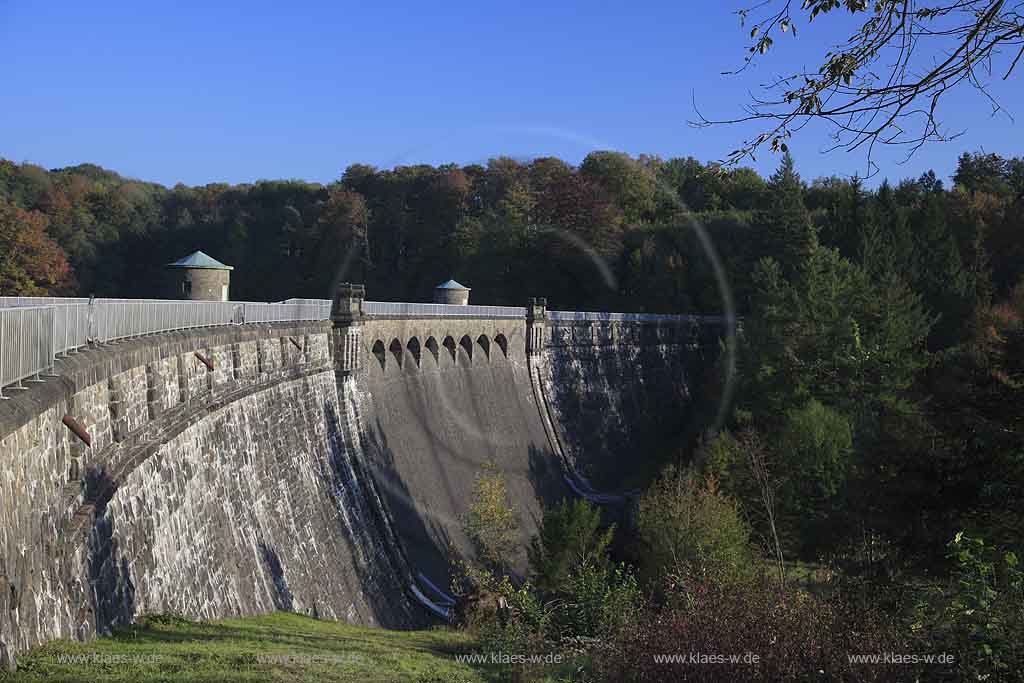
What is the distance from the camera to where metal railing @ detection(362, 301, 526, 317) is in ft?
125

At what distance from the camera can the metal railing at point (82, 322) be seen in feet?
33.4

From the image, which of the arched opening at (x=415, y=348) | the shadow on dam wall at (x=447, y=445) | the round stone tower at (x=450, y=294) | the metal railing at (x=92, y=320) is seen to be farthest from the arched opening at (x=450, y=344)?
the round stone tower at (x=450, y=294)

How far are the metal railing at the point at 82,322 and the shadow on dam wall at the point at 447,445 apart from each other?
8.45 m

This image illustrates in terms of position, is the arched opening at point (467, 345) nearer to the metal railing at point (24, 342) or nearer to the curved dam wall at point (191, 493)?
the curved dam wall at point (191, 493)

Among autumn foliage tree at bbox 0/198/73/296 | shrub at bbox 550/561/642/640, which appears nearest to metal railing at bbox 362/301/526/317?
shrub at bbox 550/561/642/640

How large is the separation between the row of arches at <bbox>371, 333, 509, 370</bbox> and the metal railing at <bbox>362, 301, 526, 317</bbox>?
106 cm

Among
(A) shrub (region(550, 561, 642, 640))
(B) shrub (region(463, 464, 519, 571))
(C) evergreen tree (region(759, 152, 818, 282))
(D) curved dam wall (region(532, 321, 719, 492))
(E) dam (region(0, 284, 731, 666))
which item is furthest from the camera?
(C) evergreen tree (region(759, 152, 818, 282))

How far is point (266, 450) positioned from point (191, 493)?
592 centimetres

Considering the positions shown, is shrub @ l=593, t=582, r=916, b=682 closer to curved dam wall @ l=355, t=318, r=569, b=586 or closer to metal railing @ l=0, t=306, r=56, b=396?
metal railing @ l=0, t=306, r=56, b=396

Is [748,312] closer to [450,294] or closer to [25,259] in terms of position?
[450,294]

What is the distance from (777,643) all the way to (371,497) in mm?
22224

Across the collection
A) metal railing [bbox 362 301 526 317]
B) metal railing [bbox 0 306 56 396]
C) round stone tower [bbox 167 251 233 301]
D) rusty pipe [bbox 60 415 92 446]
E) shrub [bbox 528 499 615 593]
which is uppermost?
round stone tower [bbox 167 251 233 301]

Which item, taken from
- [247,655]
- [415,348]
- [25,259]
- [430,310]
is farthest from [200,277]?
[25,259]

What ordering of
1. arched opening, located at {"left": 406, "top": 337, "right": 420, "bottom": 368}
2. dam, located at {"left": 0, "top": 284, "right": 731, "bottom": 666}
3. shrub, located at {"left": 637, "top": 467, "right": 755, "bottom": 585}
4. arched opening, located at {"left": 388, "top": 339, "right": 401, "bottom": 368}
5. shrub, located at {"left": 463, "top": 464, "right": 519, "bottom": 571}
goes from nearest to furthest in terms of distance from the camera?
dam, located at {"left": 0, "top": 284, "right": 731, "bottom": 666}
shrub, located at {"left": 637, "top": 467, "right": 755, "bottom": 585}
shrub, located at {"left": 463, "top": 464, "right": 519, "bottom": 571}
arched opening, located at {"left": 388, "top": 339, "right": 401, "bottom": 368}
arched opening, located at {"left": 406, "top": 337, "right": 420, "bottom": 368}
